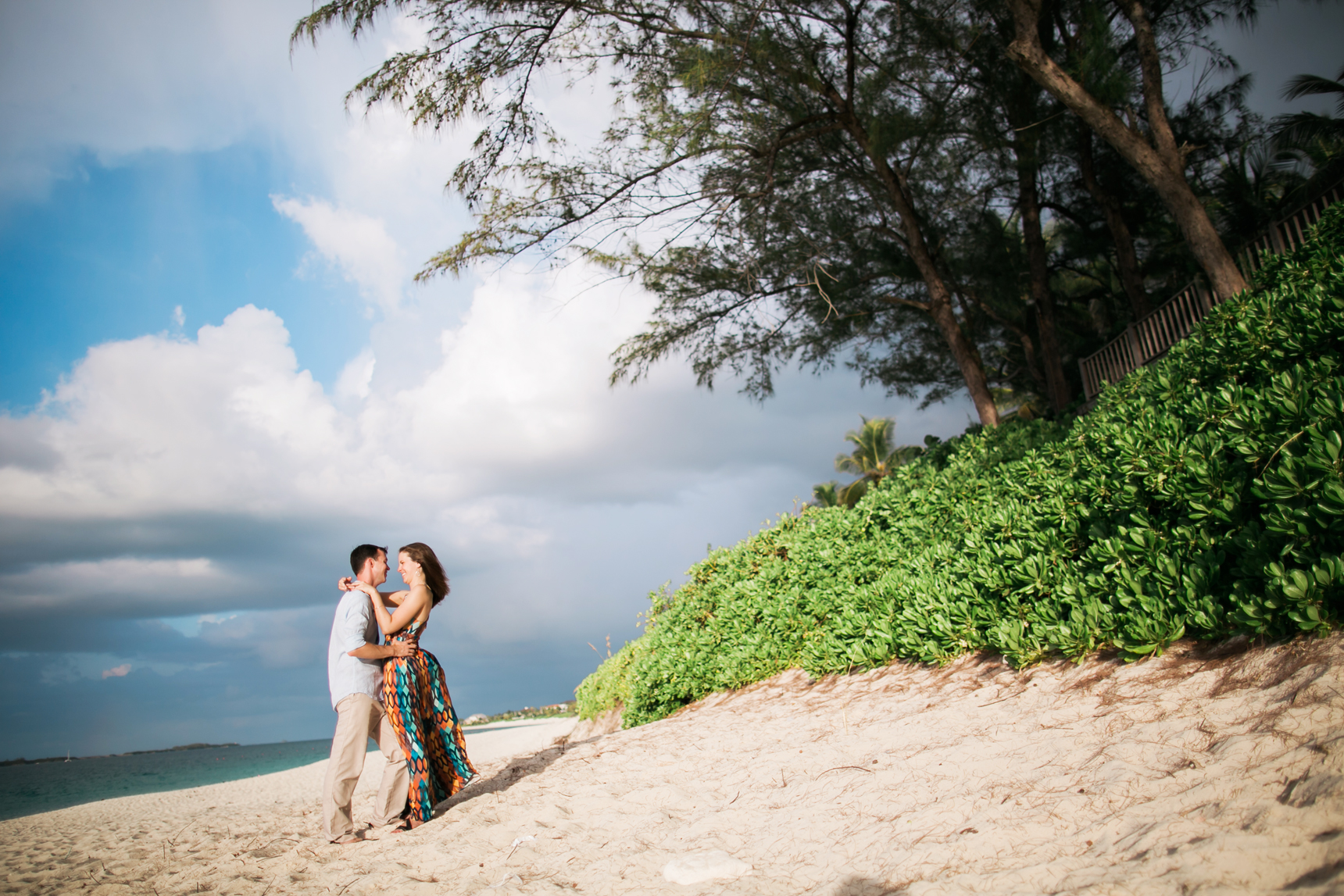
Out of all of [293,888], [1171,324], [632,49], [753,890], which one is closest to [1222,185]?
[1171,324]

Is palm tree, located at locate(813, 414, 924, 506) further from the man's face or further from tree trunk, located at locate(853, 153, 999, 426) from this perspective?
the man's face

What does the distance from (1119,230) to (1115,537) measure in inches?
455

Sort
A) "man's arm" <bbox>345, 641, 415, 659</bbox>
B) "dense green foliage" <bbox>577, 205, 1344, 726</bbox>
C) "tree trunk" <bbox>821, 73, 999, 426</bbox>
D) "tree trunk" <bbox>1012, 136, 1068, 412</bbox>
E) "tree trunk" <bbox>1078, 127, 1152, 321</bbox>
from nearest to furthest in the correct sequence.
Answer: "dense green foliage" <bbox>577, 205, 1344, 726</bbox> < "man's arm" <bbox>345, 641, 415, 659</bbox> < "tree trunk" <bbox>821, 73, 999, 426</bbox> < "tree trunk" <bbox>1012, 136, 1068, 412</bbox> < "tree trunk" <bbox>1078, 127, 1152, 321</bbox>

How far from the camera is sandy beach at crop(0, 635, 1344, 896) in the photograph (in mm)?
2057

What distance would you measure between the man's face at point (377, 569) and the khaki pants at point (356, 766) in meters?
0.68

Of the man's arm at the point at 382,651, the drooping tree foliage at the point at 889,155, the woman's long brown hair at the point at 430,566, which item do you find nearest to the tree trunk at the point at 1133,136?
the drooping tree foliage at the point at 889,155

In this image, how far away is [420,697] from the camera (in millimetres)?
4156

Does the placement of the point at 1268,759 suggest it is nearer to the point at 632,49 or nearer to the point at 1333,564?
the point at 1333,564

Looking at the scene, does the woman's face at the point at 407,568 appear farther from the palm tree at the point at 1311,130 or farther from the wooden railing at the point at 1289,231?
the palm tree at the point at 1311,130

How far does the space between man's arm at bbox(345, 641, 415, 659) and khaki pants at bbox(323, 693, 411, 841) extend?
0.24 metres

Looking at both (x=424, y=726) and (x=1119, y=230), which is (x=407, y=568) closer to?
(x=424, y=726)

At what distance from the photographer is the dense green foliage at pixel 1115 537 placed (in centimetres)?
311

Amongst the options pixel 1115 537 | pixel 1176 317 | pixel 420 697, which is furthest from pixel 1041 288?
pixel 420 697

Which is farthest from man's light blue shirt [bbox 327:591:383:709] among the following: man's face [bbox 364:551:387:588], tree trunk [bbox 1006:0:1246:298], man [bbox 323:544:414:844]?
tree trunk [bbox 1006:0:1246:298]
